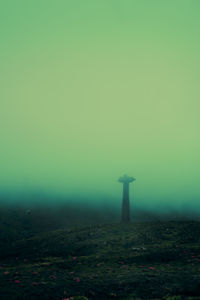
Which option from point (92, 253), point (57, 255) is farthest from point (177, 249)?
point (57, 255)

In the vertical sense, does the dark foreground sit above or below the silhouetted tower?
below

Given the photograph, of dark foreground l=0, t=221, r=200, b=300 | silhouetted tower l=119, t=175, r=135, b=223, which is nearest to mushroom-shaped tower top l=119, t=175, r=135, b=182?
silhouetted tower l=119, t=175, r=135, b=223

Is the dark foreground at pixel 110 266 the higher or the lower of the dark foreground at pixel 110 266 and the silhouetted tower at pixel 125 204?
the lower

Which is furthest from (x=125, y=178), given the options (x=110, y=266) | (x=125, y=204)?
(x=110, y=266)

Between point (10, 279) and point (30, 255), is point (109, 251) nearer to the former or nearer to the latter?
point (30, 255)

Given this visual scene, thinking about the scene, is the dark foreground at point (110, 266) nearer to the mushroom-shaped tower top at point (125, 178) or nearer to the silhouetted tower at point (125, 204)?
the silhouetted tower at point (125, 204)

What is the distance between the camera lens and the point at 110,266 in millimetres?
20047

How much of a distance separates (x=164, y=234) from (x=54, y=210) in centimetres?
5042

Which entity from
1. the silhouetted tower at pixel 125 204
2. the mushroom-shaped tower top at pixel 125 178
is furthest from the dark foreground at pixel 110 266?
the mushroom-shaped tower top at pixel 125 178

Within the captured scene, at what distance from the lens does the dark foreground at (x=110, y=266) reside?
14.1 m

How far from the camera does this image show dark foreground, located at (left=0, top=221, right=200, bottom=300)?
46.3ft

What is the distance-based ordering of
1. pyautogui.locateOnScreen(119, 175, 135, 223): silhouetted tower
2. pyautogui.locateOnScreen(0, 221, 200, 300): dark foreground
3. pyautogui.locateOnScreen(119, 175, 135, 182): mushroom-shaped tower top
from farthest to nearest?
1. pyautogui.locateOnScreen(119, 175, 135, 182): mushroom-shaped tower top
2. pyautogui.locateOnScreen(119, 175, 135, 223): silhouetted tower
3. pyautogui.locateOnScreen(0, 221, 200, 300): dark foreground

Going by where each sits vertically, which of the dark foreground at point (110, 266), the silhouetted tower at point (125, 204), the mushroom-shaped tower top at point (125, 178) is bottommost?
the dark foreground at point (110, 266)

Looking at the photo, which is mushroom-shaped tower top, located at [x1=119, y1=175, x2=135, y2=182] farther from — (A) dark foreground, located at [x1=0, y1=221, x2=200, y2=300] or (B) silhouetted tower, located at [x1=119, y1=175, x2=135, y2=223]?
(A) dark foreground, located at [x1=0, y1=221, x2=200, y2=300]
